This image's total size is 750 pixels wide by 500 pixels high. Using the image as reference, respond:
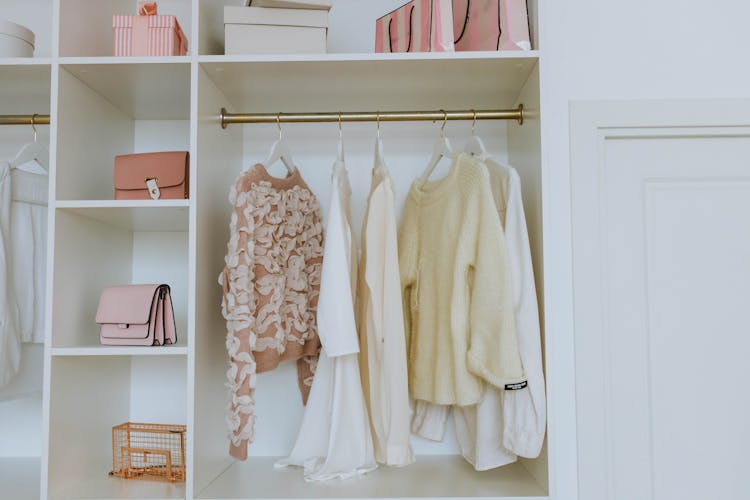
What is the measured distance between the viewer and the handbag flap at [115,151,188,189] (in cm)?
164

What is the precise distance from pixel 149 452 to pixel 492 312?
0.98 m

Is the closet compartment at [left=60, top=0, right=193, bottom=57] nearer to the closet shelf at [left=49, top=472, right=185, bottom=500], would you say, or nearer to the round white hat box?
the round white hat box

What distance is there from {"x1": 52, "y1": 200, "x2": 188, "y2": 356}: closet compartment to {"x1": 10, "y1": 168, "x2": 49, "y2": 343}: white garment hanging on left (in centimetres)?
20

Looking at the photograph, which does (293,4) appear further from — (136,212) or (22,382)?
(22,382)

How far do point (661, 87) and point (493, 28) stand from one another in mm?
705

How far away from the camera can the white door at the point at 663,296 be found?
1918mm

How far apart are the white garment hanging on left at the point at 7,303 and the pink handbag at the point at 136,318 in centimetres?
28

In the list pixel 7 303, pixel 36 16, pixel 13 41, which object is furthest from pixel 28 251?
pixel 36 16

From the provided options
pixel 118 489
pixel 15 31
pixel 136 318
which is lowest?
pixel 118 489

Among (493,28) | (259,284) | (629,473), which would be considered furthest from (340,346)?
(629,473)

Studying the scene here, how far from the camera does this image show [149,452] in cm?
167

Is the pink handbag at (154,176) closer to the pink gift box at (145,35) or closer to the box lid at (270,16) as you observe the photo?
the pink gift box at (145,35)

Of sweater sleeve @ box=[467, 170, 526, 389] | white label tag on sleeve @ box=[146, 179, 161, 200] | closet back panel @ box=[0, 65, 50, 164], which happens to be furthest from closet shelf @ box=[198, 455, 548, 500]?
closet back panel @ box=[0, 65, 50, 164]

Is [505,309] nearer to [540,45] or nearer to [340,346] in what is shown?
[340,346]
